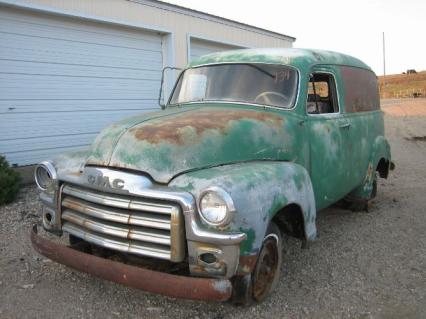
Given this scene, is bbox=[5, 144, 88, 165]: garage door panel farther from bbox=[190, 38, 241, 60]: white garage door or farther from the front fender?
the front fender

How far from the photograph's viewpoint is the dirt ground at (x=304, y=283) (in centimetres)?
349

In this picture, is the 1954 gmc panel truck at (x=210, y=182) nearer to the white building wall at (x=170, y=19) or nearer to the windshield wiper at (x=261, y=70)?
the windshield wiper at (x=261, y=70)

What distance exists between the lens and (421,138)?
51.4 ft

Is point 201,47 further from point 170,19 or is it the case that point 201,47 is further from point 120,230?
point 120,230

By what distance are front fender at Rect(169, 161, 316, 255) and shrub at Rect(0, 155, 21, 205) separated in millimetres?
4138

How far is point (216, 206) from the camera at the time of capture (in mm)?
2977

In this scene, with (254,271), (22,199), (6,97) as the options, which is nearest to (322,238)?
(254,271)

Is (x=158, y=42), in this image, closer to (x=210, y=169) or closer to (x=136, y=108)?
(x=136, y=108)

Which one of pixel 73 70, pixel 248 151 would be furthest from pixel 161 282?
pixel 73 70

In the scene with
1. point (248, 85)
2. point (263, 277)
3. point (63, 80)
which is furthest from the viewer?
point (63, 80)

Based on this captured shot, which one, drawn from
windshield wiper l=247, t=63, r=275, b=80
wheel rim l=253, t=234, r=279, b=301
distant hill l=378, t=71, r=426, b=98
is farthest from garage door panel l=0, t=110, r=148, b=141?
distant hill l=378, t=71, r=426, b=98

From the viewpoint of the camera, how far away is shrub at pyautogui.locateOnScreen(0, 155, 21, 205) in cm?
637

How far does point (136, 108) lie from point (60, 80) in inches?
79.2

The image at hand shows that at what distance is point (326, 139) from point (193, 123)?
1631 millimetres
